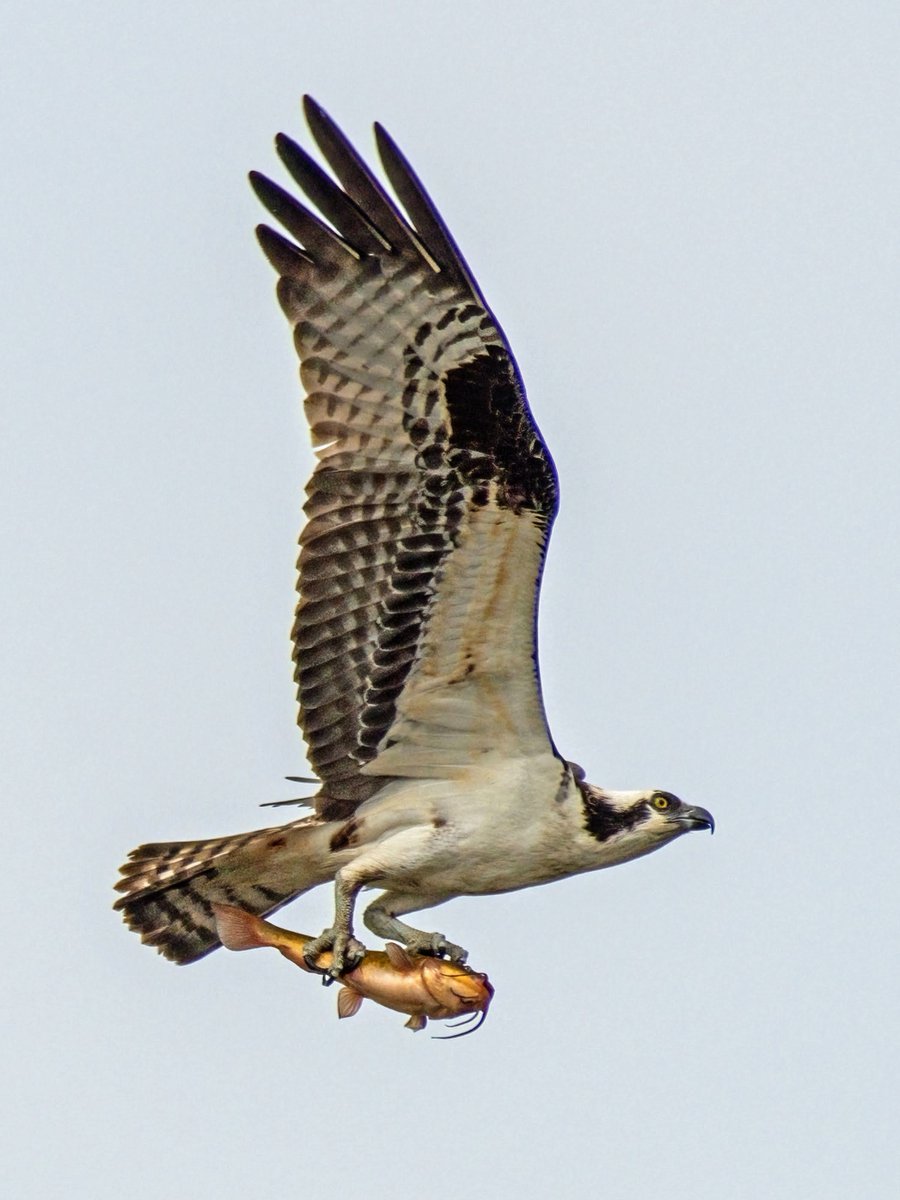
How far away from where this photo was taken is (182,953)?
13289mm

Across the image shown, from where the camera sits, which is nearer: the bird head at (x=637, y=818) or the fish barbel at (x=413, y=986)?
the fish barbel at (x=413, y=986)

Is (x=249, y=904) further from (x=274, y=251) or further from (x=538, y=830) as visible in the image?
(x=274, y=251)

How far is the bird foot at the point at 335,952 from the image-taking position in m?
12.1

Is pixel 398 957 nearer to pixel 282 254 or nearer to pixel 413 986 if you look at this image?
pixel 413 986

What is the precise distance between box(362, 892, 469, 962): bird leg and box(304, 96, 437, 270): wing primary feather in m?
3.04

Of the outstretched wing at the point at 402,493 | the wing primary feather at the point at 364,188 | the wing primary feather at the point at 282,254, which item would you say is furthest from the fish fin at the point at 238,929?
the wing primary feather at the point at 364,188

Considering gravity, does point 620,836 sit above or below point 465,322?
below

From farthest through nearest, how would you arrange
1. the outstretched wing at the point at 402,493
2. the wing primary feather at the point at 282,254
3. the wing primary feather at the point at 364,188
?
the wing primary feather at the point at 282,254 → the outstretched wing at the point at 402,493 → the wing primary feather at the point at 364,188

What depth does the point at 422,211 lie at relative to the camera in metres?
11.9

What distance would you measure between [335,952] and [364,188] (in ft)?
A: 11.1

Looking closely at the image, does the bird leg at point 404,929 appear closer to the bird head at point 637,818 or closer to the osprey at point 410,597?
the osprey at point 410,597

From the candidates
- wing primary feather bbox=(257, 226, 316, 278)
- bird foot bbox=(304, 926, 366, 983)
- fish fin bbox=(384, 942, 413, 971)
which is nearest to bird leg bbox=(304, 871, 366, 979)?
bird foot bbox=(304, 926, 366, 983)

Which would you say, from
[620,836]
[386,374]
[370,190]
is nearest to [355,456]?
[386,374]

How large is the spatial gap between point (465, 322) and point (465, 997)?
2958 millimetres
